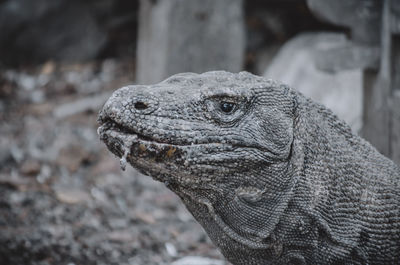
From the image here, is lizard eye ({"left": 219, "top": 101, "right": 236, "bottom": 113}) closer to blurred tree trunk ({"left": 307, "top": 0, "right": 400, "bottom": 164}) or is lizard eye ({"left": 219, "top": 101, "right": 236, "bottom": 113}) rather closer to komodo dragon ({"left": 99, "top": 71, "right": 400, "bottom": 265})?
komodo dragon ({"left": 99, "top": 71, "right": 400, "bottom": 265})

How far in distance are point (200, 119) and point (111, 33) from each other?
1080cm

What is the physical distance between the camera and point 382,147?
190 inches

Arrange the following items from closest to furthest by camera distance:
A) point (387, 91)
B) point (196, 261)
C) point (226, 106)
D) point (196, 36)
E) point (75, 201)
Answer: point (226, 106) < point (196, 261) < point (387, 91) < point (75, 201) < point (196, 36)

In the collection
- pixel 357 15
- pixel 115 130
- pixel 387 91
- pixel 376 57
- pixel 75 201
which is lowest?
pixel 115 130

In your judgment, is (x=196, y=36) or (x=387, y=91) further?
(x=196, y=36)

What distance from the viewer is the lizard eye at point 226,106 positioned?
238 centimetres

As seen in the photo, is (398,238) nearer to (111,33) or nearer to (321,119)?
(321,119)

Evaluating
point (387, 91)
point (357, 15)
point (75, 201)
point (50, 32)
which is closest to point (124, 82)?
point (50, 32)

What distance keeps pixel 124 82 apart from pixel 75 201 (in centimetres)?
547

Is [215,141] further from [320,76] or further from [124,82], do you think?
[124,82]

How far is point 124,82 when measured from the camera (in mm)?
11094

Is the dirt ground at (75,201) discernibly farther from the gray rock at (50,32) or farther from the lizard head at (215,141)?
the gray rock at (50,32)

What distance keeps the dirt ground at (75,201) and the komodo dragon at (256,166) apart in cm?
175

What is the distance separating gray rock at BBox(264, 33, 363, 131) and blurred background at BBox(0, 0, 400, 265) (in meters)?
0.02
